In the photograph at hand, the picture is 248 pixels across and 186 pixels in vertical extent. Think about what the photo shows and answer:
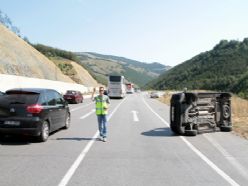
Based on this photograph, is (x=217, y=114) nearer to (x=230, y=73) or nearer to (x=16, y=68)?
(x=16, y=68)

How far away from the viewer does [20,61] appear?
76375 mm

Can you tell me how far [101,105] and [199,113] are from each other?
3936 millimetres

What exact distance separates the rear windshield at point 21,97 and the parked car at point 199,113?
16.8ft

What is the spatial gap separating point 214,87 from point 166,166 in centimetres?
11323

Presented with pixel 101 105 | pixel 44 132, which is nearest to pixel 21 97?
pixel 44 132

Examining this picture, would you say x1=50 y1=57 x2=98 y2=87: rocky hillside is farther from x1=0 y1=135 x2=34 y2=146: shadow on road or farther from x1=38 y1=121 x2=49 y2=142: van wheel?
x1=38 y1=121 x2=49 y2=142: van wheel

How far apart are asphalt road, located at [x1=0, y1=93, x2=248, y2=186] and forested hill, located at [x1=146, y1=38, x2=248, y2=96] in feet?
304

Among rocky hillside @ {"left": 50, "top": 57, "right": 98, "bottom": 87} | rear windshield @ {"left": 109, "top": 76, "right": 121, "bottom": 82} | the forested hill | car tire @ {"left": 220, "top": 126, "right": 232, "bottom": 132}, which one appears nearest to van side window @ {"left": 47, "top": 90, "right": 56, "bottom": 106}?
car tire @ {"left": 220, "top": 126, "right": 232, "bottom": 132}

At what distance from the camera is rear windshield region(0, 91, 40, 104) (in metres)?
12.3

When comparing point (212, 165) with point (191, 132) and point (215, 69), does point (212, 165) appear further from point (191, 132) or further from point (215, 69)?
point (215, 69)

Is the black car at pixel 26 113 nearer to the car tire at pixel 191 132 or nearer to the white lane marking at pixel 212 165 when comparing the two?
the white lane marking at pixel 212 165

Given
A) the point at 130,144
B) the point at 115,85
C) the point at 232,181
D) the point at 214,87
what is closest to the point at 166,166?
the point at 232,181

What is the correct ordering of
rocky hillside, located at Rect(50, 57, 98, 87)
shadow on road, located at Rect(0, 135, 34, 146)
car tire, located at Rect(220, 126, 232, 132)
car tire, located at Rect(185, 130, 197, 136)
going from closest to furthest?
1. shadow on road, located at Rect(0, 135, 34, 146)
2. car tire, located at Rect(185, 130, 197, 136)
3. car tire, located at Rect(220, 126, 232, 132)
4. rocky hillside, located at Rect(50, 57, 98, 87)

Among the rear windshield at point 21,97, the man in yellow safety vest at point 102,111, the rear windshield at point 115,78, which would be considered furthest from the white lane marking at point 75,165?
the rear windshield at point 115,78
